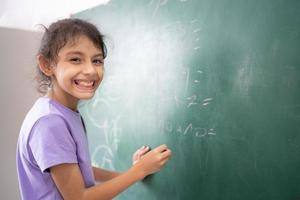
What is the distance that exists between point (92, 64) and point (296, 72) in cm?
57

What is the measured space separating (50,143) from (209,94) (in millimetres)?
505

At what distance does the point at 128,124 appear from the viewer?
128cm

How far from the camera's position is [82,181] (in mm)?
828

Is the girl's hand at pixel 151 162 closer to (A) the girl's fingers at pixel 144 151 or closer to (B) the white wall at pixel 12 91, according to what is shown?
(A) the girl's fingers at pixel 144 151

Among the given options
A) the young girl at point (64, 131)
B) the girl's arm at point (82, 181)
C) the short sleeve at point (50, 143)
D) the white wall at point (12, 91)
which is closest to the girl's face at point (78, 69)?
the young girl at point (64, 131)

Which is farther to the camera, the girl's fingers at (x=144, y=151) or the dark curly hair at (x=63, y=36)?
the girl's fingers at (x=144, y=151)

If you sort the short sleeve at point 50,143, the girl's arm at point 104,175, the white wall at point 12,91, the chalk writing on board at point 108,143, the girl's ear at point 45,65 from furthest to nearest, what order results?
the white wall at point 12,91
the chalk writing on board at point 108,143
the girl's arm at point 104,175
the girl's ear at point 45,65
the short sleeve at point 50,143

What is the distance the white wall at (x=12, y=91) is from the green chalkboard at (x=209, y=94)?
30.7 inches

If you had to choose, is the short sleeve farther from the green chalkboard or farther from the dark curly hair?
the green chalkboard

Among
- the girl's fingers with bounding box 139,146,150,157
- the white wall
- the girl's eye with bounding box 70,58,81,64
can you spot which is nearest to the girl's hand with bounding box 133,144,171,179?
the girl's fingers with bounding box 139,146,150,157

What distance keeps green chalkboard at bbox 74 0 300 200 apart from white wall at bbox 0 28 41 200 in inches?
30.7

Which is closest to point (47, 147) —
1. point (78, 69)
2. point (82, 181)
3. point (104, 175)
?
point (82, 181)

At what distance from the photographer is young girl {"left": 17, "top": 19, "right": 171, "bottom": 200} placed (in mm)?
803

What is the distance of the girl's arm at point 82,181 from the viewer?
2.64 feet
